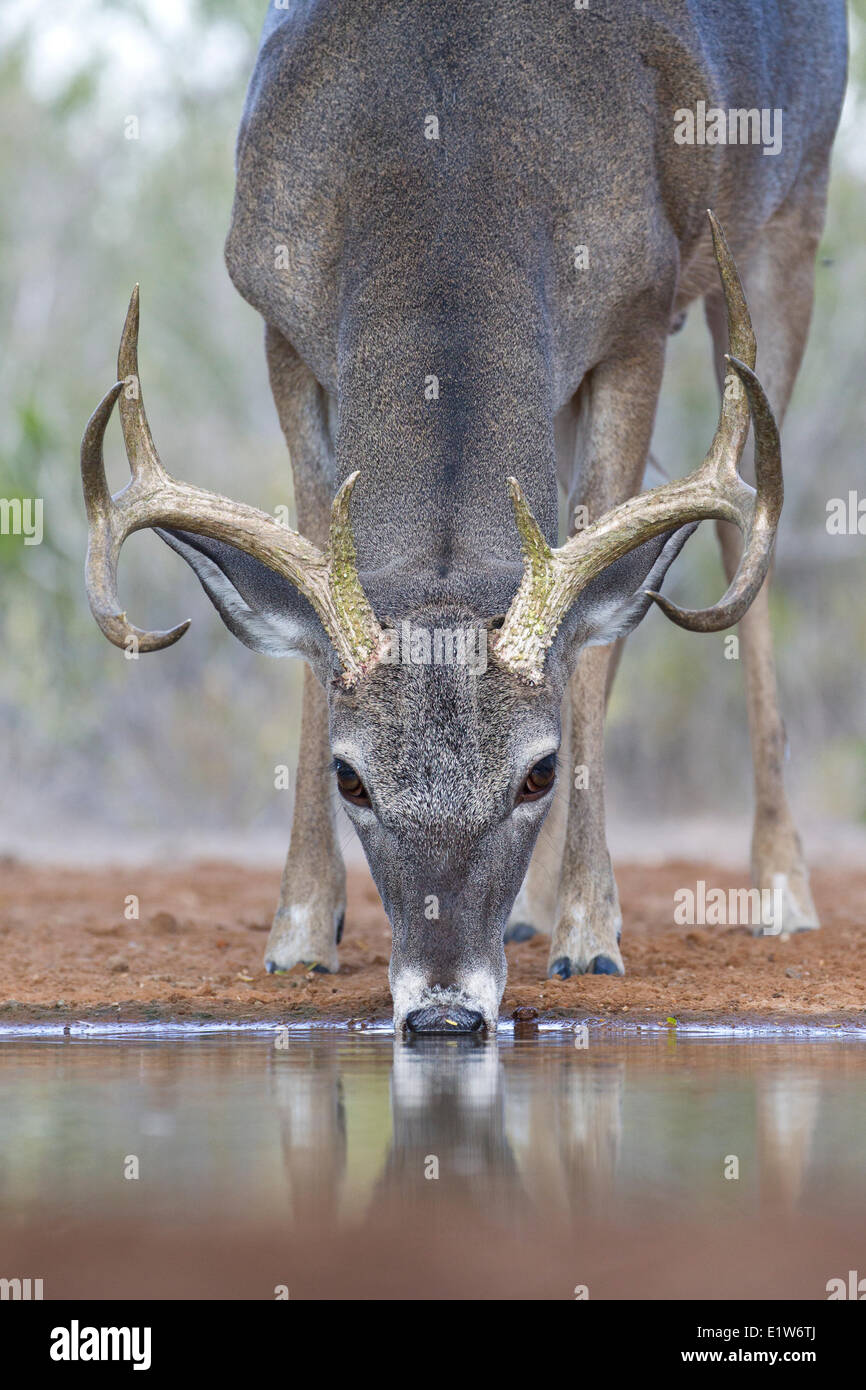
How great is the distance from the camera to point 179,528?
6812 millimetres

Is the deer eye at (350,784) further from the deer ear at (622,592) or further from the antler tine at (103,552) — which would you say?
the deer ear at (622,592)

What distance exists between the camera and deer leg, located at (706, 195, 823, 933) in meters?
9.80

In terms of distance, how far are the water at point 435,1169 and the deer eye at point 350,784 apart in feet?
2.53

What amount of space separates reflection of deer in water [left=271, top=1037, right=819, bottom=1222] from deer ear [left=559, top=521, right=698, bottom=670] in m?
1.71

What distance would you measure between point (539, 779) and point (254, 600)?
1.20m

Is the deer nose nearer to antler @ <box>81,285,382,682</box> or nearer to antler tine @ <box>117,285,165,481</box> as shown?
antler @ <box>81,285,382,682</box>

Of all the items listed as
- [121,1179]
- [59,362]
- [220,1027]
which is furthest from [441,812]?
[59,362]

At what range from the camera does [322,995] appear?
730 centimetres

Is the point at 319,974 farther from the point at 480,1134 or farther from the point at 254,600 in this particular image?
the point at 480,1134

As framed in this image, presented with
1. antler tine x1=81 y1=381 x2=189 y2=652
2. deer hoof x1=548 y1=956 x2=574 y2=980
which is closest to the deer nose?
antler tine x1=81 y1=381 x2=189 y2=652

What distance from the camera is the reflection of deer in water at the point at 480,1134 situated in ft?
12.9

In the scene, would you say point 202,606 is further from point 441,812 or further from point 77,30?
point 441,812

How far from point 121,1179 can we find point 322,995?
3248 mm

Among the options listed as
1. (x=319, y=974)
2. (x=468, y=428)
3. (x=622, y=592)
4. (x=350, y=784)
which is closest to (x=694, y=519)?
(x=622, y=592)
